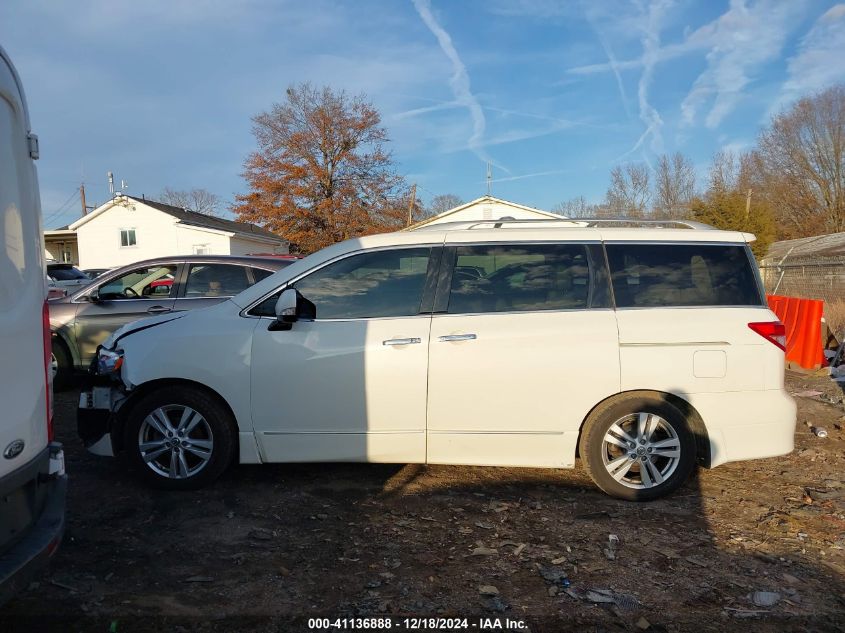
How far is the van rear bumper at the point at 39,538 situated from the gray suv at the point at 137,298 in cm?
446

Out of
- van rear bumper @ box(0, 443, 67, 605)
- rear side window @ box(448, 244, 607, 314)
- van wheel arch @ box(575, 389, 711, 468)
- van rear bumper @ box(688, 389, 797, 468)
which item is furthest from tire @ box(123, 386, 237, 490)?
van rear bumper @ box(688, 389, 797, 468)

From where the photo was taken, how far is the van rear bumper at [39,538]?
225 cm

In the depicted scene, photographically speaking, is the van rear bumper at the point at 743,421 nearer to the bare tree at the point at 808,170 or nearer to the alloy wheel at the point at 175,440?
the alloy wheel at the point at 175,440

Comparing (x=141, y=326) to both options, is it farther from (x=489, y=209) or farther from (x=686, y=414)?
(x=489, y=209)

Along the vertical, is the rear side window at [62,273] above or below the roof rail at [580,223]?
above

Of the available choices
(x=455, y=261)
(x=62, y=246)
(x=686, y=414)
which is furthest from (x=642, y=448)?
(x=62, y=246)

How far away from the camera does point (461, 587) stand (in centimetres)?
311

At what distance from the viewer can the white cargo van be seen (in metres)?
2.31

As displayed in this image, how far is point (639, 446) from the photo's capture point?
406cm

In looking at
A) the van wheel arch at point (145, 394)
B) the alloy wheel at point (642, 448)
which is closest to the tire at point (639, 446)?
the alloy wheel at point (642, 448)

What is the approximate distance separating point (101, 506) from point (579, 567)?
3.11 meters

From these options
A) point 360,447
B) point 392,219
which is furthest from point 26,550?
point 392,219

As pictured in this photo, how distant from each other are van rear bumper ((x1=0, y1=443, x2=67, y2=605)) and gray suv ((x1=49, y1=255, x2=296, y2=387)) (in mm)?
4460

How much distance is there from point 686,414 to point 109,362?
405 cm
